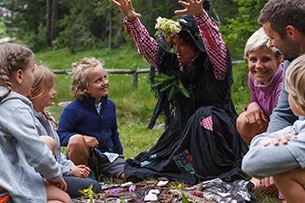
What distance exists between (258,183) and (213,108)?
757 millimetres

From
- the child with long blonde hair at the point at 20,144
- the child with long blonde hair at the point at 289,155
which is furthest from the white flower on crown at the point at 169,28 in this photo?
the child with long blonde hair at the point at 289,155

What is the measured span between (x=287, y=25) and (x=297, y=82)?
29.8 inches

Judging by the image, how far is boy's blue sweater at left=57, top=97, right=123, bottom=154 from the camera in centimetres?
480

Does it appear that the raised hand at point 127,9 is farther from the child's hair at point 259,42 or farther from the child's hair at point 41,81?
the child's hair at point 259,42

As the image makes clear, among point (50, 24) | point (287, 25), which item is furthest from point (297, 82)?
point (50, 24)

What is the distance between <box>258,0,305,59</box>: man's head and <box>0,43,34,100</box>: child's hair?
59.5 inches

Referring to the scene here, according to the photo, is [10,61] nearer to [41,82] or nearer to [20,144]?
[20,144]

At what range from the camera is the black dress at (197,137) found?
14.3 ft

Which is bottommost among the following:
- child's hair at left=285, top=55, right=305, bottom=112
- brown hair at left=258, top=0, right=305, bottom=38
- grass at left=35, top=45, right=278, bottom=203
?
grass at left=35, top=45, right=278, bottom=203

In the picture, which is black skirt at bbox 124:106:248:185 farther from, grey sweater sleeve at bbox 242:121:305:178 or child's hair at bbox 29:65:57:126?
grey sweater sleeve at bbox 242:121:305:178

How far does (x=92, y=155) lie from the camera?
15.7ft

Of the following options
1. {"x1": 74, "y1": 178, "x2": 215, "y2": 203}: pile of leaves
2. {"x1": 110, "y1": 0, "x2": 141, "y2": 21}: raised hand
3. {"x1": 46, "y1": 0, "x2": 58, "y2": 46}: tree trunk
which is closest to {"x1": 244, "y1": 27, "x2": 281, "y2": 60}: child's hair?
{"x1": 110, "y1": 0, "x2": 141, "y2": 21}: raised hand

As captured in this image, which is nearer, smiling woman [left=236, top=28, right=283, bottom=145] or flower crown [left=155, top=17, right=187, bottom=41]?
smiling woman [left=236, top=28, right=283, bottom=145]

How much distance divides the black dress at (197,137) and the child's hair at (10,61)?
160 cm
